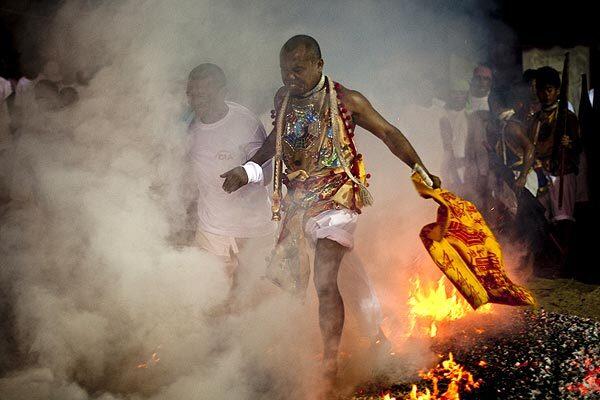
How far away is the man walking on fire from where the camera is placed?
3.92 m

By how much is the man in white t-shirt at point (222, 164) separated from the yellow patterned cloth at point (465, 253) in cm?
170

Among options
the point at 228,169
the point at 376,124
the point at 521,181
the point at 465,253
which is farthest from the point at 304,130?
the point at 521,181

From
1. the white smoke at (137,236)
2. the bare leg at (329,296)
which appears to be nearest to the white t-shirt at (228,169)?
the white smoke at (137,236)

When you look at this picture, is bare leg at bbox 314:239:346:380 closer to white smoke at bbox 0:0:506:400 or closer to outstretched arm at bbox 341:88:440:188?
white smoke at bbox 0:0:506:400

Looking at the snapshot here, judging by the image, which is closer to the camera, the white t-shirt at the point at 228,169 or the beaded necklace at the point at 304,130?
the beaded necklace at the point at 304,130

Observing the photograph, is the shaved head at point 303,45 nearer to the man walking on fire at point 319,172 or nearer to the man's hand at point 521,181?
the man walking on fire at point 319,172

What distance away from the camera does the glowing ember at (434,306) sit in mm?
4715

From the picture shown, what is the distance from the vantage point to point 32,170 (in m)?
4.82

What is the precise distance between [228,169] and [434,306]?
2.33 m

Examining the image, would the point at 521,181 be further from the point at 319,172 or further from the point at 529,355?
the point at 319,172

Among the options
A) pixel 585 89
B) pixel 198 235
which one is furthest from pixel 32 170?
pixel 585 89

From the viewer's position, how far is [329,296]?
3889 mm

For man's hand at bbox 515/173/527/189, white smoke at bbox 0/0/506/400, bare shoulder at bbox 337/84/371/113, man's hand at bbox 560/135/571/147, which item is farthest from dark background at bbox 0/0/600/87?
bare shoulder at bbox 337/84/371/113

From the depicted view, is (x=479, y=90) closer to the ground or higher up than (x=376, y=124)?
higher up
